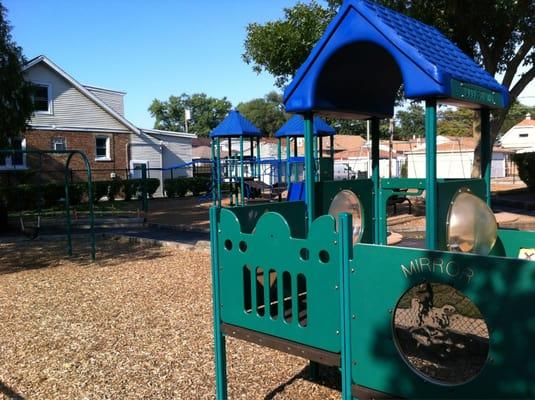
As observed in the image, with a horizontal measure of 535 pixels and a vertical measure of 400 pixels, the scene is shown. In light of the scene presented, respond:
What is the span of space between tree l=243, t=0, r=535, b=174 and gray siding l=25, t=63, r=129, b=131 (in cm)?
1286

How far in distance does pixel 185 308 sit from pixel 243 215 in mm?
2454

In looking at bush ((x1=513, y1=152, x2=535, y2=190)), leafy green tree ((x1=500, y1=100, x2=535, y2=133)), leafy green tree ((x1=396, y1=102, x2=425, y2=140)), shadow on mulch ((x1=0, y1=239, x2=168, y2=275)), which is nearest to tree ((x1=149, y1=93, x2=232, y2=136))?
leafy green tree ((x1=396, y1=102, x2=425, y2=140))

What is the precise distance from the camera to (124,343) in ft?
15.4

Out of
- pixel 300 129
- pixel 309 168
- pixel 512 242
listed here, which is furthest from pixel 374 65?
pixel 300 129

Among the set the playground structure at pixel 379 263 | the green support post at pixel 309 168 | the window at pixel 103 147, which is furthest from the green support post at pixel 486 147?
the window at pixel 103 147

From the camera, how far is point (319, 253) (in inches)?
110

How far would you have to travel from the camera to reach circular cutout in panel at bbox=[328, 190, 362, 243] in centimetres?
475

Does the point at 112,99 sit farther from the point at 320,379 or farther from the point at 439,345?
the point at 439,345

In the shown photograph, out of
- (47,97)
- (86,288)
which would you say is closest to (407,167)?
(47,97)

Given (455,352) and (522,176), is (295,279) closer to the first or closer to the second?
(455,352)

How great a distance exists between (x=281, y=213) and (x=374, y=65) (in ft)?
5.42

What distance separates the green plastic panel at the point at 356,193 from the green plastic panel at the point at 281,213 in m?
0.28

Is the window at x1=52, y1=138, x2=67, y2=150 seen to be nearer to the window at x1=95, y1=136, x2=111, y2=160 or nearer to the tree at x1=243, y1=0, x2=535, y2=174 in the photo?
the window at x1=95, y1=136, x2=111, y2=160

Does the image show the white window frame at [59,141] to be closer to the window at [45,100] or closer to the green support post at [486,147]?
the window at [45,100]
